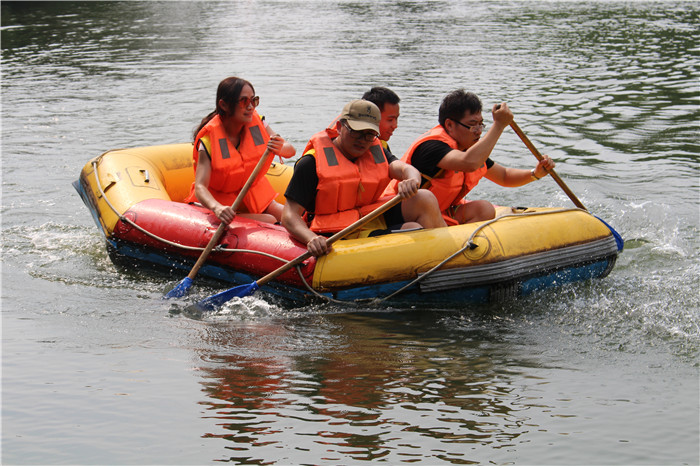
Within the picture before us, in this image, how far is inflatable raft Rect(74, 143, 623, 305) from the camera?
4730 mm

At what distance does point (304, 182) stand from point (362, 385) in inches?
55.0

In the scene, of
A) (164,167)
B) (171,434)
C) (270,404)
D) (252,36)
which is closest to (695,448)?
(270,404)

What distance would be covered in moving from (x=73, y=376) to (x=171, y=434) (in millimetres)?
805

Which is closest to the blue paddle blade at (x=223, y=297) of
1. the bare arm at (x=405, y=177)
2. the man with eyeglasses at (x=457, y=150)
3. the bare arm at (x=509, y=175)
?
the bare arm at (x=405, y=177)

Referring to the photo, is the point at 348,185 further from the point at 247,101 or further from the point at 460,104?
the point at 247,101

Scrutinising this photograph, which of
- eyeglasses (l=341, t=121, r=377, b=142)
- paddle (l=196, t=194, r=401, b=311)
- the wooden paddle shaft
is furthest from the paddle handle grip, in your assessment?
the wooden paddle shaft

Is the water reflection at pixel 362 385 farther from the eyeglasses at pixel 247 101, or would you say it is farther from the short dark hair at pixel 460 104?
the eyeglasses at pixel 247 101

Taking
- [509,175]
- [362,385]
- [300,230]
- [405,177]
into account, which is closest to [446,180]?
[405,177]

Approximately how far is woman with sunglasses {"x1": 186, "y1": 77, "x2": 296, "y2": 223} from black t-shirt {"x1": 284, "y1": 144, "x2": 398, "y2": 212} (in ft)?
1.68

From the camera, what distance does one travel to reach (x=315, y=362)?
4113mm

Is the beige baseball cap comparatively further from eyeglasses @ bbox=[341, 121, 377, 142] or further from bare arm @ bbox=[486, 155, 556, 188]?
bare arm @ bbox=[486, 155, 556, 188]

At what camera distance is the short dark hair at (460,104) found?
15.9 ft

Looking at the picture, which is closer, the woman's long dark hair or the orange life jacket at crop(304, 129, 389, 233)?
the orange life jacket at crop(304, 129, 389, 233)

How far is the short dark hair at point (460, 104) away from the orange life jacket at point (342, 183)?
1.52 feet
